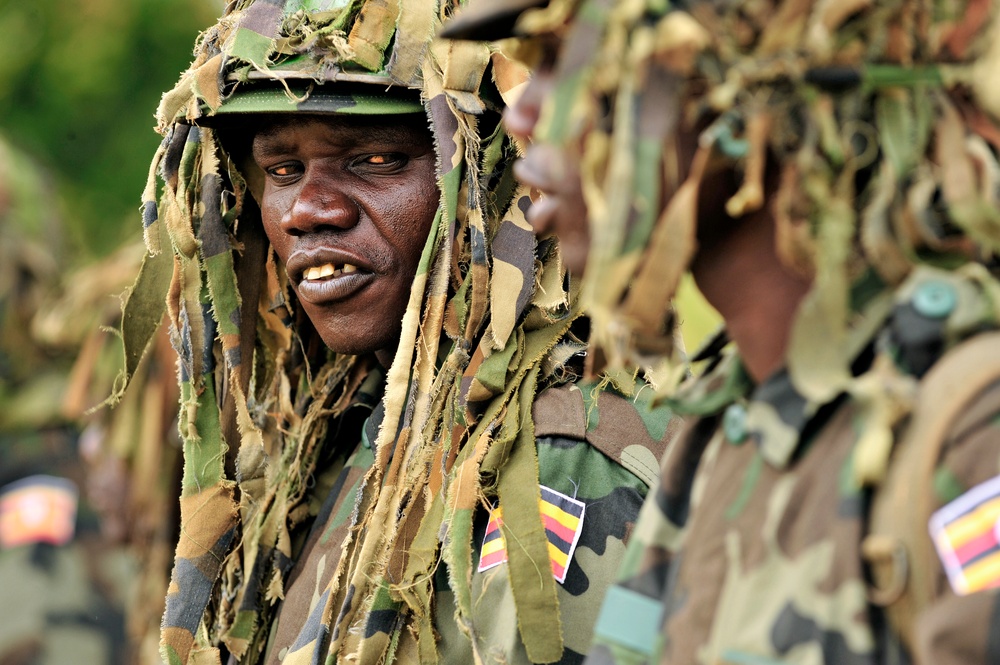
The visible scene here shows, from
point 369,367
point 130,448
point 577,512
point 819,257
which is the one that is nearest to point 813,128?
point 819,257

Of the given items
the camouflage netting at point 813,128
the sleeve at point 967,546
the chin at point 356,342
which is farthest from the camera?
the chin at point 356,342

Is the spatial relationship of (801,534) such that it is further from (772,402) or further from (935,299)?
(935,299)

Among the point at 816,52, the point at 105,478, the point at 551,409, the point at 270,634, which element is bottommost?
the point at 105,478

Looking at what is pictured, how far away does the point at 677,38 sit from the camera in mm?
1552

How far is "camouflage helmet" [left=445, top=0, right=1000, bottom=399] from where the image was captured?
1.57 m

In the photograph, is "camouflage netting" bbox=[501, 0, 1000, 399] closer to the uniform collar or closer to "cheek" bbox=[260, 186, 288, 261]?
the uniform collar

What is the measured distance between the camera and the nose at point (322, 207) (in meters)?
3.02

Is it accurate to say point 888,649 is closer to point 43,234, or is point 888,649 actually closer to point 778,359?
point 778,359

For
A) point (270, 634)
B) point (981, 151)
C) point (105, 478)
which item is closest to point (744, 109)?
point (981, 151)

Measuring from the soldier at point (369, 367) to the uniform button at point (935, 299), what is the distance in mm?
1159

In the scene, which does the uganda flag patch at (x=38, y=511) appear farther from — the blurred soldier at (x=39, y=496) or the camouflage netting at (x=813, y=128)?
the camouflage netting at (x=813, y=128)

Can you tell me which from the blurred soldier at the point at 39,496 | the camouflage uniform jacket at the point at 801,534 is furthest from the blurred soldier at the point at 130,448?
the camouflage uniform jacket at the point at 801,534

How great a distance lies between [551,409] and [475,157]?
60 cm

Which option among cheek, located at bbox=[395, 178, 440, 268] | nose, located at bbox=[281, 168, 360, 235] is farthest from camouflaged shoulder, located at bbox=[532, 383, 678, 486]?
nose, located at bbox=[281, 168, 360, 235]
